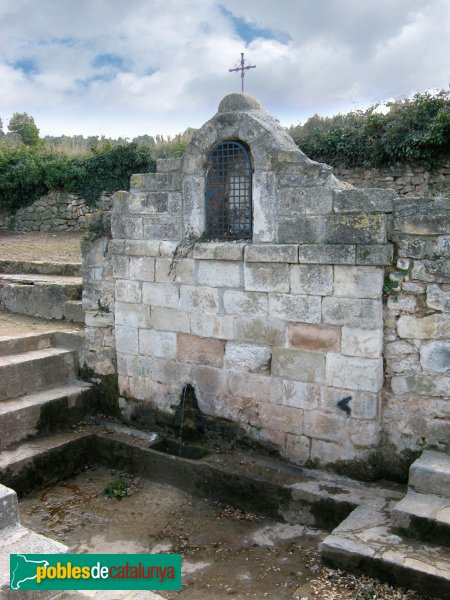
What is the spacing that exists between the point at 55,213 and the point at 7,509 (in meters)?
15.3

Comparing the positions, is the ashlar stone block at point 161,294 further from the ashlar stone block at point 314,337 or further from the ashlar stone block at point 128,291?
the ashlar stone block at point 314,337

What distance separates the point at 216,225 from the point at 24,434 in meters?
3.18

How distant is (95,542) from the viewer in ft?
16.5

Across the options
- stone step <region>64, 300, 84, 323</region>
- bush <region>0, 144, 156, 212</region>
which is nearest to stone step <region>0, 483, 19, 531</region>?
stone step <region>64, 300, 84, 323</region>

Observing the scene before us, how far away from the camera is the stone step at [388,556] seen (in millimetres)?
3805

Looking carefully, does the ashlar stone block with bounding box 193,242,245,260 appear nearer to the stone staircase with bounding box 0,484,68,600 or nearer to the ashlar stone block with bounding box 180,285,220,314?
the ashlar stone block with bounding box 180,285,220,314

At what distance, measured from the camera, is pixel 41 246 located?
14.1m

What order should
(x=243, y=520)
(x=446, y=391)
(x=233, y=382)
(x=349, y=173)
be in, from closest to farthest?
(x=446, y=391), (x=243, y=520), (x=233, y=382), (x=349, y=173)

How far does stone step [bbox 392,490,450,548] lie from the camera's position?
4082mm

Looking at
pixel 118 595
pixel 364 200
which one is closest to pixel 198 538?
pixel 118 595

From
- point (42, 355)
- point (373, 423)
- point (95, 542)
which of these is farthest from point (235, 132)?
point (95, 542)

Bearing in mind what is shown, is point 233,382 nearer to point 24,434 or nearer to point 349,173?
point 24,434

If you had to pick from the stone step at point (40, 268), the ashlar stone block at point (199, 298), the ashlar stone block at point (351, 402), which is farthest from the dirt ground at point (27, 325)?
the ashlar stone block at point (351, 402)

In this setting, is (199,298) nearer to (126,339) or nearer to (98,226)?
(126,339)
